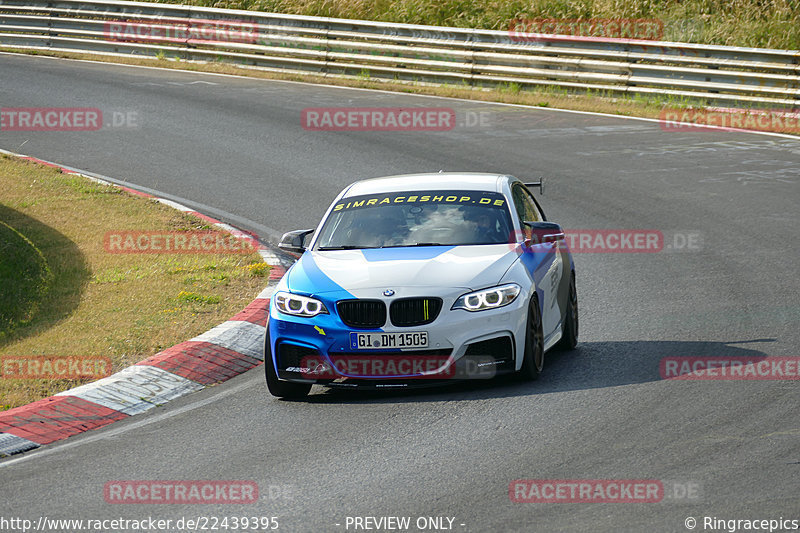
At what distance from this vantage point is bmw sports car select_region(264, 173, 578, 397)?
8391 mm

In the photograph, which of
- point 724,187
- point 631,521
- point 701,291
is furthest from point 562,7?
point 631,521

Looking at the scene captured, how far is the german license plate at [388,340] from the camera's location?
8.34 meters

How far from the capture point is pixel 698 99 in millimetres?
22656

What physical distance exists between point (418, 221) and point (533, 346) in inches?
62.6

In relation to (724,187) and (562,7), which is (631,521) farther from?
(562,7)

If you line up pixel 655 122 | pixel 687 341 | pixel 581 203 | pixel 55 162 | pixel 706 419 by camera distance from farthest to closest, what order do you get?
pixel 655 122, pixel 55 162, pixel 581 203, pixel 687 341, pixel 706 419

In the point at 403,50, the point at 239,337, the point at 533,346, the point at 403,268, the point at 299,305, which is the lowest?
the point at 239,337

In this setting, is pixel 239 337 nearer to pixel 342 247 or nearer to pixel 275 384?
pixel 342 247

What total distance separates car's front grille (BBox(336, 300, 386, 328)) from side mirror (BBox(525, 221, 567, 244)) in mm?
1665

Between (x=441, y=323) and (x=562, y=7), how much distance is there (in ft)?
70.1

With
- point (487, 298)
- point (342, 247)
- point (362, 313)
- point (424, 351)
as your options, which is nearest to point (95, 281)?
point (342, 247)

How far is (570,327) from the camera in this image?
9.87 m

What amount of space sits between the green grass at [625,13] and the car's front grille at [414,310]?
61.2ft

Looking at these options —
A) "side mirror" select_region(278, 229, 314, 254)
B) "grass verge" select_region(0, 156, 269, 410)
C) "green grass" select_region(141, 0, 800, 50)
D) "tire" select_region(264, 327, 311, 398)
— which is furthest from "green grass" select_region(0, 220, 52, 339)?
"green grass" select_region(141, 0, 800, 50)
